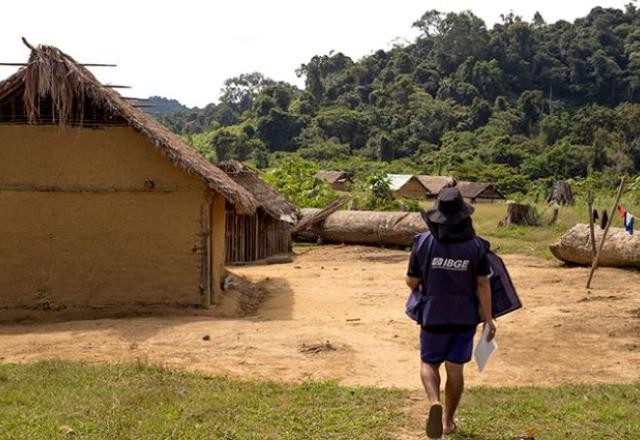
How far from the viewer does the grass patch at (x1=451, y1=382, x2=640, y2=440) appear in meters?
5.13

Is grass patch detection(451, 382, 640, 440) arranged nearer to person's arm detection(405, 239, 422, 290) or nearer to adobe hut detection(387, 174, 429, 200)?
person's arm detection(405, 239, 422, 290)

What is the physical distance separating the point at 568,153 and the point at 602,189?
1166 cm

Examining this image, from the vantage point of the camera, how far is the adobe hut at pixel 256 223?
18.7 metres

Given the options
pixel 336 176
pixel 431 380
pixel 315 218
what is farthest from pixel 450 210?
pixel 336 176

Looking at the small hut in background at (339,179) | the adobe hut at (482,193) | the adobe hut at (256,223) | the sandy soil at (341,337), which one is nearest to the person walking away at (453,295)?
the sandy soil at (341,337)

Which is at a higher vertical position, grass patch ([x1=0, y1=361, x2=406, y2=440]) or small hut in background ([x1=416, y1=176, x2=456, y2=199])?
small hut in background ([x1=416, y1=176, x2=456, y2=199])

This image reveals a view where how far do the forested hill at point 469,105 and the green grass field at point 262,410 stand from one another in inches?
1677

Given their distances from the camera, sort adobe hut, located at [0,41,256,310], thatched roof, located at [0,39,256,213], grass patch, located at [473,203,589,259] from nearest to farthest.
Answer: thatched roof, located at [0,39,256,213] < adobe hut, located at [0,41,256,310] < grass patch, located at [473,203,589,259]

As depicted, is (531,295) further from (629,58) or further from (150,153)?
(629,58)

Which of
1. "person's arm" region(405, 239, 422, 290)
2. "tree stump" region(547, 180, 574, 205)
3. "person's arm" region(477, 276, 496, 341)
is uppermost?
"tree stump" region(547, 180, 574, 205)

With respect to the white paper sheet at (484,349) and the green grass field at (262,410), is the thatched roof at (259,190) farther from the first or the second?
the white paper sheet at (484,349)

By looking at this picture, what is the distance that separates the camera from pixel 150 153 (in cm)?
1104

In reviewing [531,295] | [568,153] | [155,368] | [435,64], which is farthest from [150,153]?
[435,64]

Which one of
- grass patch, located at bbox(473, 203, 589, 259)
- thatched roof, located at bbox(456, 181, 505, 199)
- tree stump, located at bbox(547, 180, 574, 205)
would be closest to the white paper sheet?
grass patch, located at bbox(473, 203, 589, 259)
